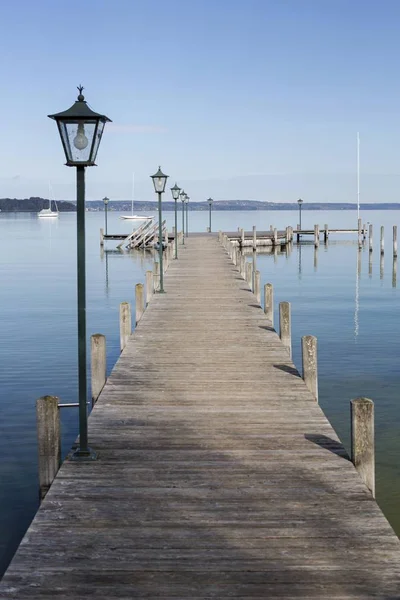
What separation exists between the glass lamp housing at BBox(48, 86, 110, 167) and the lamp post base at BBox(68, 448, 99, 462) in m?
3.03

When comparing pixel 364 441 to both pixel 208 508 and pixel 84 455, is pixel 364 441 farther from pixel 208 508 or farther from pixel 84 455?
pixel 84 455

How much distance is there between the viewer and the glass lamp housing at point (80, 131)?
7.66 metres

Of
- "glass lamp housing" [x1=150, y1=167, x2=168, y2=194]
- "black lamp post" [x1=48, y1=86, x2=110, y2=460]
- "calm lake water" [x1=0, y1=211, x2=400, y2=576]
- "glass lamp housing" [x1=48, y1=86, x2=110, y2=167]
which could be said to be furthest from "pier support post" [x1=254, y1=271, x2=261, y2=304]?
"glass lamp housing" [x1=48, y1=86, x2=110, y2=167]

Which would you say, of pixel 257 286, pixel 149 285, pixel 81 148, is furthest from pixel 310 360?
pixel 149 285

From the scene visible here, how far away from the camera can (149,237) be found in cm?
6406

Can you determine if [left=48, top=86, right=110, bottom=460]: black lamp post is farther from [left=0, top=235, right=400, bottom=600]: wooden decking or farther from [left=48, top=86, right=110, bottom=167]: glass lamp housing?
[left=0, top=235, right=400, bottom=600]: wooden decking

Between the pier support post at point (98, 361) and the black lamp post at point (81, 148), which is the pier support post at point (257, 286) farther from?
the black lamp post at point (81, 148)

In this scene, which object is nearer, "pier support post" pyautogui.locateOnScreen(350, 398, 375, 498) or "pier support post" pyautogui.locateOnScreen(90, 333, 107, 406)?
"pier support post" pyautogui.locateOnScreen(350, 398, 375, 498)

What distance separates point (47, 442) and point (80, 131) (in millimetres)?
3226

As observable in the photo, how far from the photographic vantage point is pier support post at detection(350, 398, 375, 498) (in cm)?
750

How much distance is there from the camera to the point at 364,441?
7559 millimetres

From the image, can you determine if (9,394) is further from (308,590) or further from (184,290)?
(308,590)

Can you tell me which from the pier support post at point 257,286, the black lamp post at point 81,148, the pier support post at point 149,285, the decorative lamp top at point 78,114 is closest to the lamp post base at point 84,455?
the black lamp post at point 81,148

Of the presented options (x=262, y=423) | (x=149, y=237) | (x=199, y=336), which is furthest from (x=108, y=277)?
(x=262, y=423)
